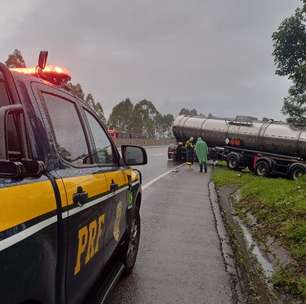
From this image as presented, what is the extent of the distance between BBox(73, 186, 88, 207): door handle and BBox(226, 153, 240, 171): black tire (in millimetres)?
23046

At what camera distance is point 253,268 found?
6.19m

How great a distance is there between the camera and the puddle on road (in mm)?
6139

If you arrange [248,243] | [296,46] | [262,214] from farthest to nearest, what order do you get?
1. [296,46]
2. [262,214]
3. [248,243]

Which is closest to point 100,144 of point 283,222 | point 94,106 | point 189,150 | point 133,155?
point 133,155

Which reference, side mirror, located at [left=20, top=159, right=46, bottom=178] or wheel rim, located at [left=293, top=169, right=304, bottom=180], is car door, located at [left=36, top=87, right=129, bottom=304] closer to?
side mirror, located at [left=20, top=159, right=46, bottom=178]

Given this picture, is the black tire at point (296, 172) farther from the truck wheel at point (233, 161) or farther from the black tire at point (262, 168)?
the truck wheel at point (233, 161)

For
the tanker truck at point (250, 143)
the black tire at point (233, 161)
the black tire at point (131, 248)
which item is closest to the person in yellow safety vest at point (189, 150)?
the tanker truck at point (250, 143)

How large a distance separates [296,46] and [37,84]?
23.8 meters

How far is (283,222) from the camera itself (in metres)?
8.60

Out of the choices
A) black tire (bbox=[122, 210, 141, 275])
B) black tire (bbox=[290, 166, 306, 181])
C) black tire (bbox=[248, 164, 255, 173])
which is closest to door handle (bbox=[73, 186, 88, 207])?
black tire (bbox=[122, 210, 141, 275])

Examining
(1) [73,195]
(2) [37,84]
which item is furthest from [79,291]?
(2) [37,84]

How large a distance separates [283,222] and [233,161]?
693 inches

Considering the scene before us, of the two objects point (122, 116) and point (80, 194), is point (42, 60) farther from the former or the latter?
point (122, 116)

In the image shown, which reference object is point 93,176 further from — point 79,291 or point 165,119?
point 165,119
